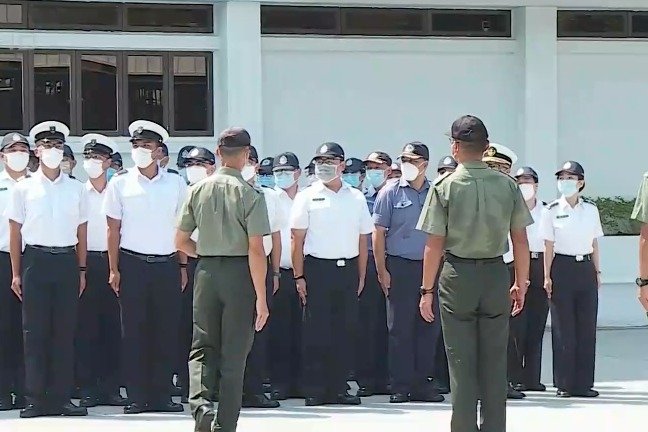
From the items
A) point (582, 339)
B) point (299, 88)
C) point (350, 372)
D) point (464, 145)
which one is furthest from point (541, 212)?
point (299, 88)

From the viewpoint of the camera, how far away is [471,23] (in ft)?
49.2

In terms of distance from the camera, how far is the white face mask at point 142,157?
877 centimetres

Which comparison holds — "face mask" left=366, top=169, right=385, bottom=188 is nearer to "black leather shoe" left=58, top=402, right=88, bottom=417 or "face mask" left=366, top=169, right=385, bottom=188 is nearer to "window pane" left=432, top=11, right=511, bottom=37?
"black leather shoe" left=58, top=402, right=88, bottom=417

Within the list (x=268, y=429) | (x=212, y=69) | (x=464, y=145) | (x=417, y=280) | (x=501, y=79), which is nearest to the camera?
(x=464, y=145)

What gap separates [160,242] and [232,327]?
5.81 ft

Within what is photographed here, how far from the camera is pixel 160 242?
8.74m

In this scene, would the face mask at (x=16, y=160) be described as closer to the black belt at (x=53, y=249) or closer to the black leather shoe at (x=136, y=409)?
the black belt at (x=53, y=249)

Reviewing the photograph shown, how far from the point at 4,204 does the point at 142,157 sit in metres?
1.10

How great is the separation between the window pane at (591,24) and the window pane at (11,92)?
21.8 feet

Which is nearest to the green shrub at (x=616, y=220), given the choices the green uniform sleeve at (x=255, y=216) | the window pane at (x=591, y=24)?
the window pane at (x=591, y=24)

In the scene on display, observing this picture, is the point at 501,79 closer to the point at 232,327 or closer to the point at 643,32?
the point at 643,32

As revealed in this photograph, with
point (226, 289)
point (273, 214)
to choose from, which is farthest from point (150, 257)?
point (226, 289)

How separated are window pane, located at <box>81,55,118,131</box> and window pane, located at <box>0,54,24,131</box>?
702mm

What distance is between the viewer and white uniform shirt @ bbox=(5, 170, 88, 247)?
8547 mm
